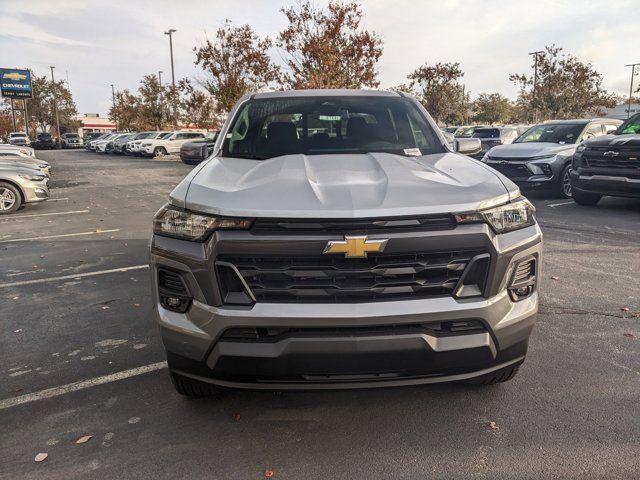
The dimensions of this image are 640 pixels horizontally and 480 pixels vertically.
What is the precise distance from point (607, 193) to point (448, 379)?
27.5 ft

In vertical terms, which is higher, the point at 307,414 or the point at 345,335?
the point at 345,335

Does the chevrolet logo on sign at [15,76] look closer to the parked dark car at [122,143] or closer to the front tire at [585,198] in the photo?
the parked dark car at [122,143]

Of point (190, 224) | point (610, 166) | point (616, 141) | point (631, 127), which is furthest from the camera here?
point (631, 127)

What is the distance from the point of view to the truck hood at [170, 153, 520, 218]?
235 cm

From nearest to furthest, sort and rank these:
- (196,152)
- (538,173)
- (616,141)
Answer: (196,152) → (616,141) → (538,173)

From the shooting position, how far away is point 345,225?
230cm

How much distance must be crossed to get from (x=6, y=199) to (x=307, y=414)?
1049 cm

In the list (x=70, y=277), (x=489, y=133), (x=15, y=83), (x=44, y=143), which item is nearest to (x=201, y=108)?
(x=489, y=133)

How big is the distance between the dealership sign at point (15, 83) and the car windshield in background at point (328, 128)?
A: 249 ft

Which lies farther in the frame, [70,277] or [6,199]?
[6,199]

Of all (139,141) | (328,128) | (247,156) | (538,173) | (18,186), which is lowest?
(18,186)

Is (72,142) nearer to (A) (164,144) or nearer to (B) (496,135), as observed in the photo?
(A) (164,144)

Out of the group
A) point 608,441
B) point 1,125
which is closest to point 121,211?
point 608,441

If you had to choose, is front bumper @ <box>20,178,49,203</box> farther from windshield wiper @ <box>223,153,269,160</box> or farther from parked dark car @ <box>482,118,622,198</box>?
parked dark car @ <box>482,118,622,198</box>
